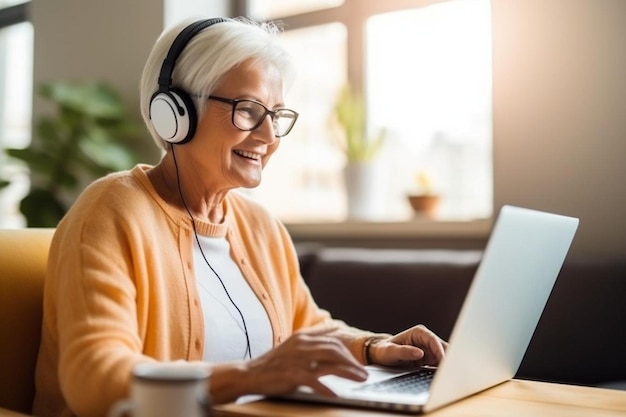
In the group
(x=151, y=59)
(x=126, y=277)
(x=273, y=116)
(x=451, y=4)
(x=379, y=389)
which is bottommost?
(x=379, y=389)

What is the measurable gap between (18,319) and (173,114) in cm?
47

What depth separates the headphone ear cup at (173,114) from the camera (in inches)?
55.6

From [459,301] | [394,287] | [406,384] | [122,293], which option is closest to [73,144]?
[394,287]

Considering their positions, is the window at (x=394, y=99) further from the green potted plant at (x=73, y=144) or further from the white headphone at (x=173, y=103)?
the white headphone at (x=173, y=103)

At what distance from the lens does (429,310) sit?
2.24 m

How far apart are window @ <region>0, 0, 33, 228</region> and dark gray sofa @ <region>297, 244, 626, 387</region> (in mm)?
2609

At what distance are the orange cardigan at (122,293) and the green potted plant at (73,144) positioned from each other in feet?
5.95

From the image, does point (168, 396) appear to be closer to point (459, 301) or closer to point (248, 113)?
point (248, 113)

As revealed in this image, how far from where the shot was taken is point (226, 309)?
1446mm

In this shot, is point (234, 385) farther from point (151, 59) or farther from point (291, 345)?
point (151, 59)

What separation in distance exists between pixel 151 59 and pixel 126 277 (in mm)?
492

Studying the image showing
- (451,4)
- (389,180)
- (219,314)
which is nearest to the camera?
(219,314)

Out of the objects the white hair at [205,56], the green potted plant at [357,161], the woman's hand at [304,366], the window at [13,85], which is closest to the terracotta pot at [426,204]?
the green potted plant at [357,161]

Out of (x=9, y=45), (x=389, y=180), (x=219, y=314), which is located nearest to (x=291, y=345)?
(x=219, y=314)
